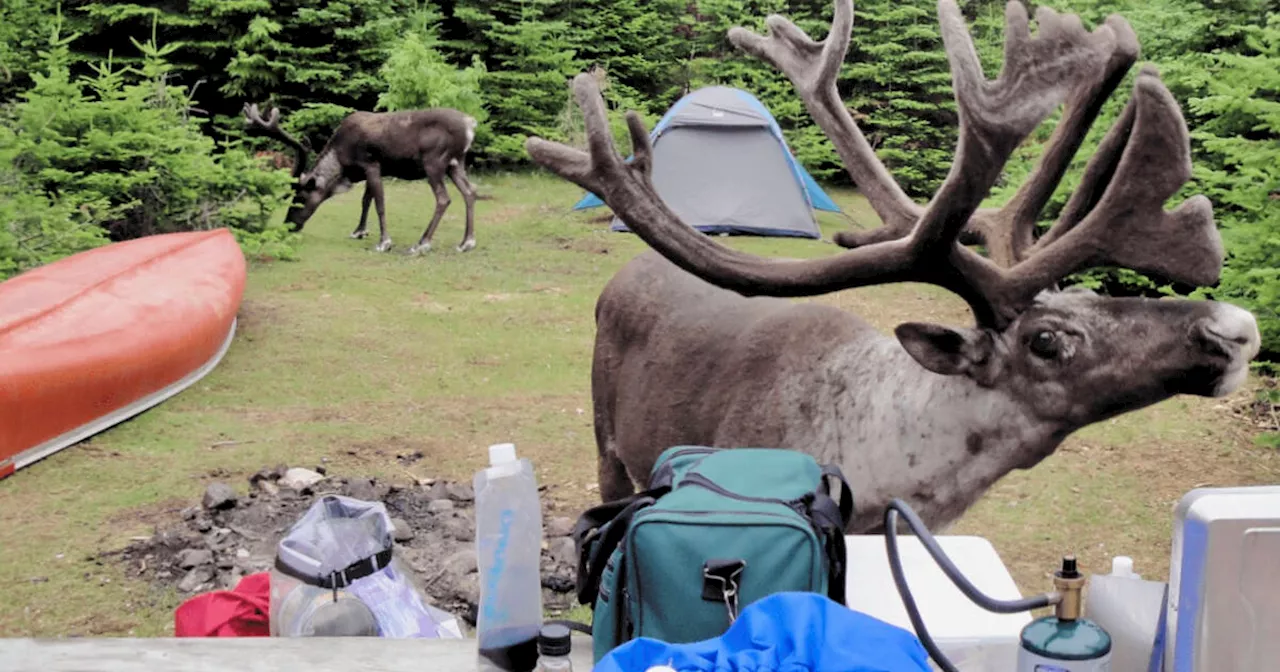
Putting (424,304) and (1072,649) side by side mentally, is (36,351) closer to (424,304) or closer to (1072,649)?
(424,304)

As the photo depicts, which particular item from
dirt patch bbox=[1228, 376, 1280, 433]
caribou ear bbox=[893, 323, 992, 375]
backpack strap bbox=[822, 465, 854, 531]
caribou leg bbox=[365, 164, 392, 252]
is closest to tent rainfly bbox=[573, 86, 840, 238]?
caribou leg bbox=[365, 164, 392, 252]

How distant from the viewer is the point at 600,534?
6.28 feet

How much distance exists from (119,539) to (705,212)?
7.83 metres

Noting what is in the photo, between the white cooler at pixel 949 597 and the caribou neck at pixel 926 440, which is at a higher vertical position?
the white cooler at pixel 949 597

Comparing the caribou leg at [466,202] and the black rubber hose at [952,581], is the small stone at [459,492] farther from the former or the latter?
the caribou leg at [466,202]

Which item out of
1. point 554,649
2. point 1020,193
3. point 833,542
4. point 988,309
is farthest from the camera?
point 1020,193

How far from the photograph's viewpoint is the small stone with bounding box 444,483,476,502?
16.5ft

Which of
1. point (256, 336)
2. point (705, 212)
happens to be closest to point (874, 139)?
point (705, 212)

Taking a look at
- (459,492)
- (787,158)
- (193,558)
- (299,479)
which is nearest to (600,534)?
(193,558)

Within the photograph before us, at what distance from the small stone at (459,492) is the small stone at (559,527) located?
42 centimetres

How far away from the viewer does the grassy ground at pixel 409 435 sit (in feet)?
15.1

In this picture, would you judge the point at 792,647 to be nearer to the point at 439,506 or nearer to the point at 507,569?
the point at 507,569

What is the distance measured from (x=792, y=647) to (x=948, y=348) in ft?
5.53

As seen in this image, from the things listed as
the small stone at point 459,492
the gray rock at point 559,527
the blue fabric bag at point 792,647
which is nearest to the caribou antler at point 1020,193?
the blue fabric bag at point 792,647
